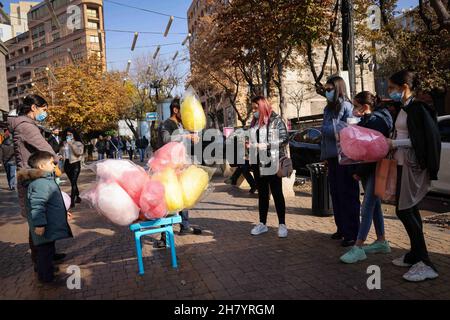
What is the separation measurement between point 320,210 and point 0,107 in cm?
3009

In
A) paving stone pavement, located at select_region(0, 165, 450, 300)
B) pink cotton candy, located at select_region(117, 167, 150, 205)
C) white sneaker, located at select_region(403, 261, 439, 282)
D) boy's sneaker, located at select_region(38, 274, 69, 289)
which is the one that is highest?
pink cotton candy, located at select_region(117, 167, 150, 205)

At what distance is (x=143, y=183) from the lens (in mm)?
3439

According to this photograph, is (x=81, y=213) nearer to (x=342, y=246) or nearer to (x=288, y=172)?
(x=288, y=172)

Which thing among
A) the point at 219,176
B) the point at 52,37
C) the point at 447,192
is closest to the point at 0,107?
the point at 219,176

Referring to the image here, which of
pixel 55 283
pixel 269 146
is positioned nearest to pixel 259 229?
pixel 269 146

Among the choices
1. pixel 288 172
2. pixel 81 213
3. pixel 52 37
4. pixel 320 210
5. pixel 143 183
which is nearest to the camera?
pixel 143 183

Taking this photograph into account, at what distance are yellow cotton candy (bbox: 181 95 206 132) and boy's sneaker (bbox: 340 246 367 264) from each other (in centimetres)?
238

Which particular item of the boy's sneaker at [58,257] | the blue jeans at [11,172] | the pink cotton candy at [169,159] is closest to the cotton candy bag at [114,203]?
the pink cotton candy at [169,159]

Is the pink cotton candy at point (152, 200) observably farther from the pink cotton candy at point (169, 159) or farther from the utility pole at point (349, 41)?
the utility pole at point (349, 41)

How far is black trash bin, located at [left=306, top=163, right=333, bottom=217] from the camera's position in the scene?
6078 millimetres

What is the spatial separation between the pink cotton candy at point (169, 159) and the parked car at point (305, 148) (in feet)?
24.3

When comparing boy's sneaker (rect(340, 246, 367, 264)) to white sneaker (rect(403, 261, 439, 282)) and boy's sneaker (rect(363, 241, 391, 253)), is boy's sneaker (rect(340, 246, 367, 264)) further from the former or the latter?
white sneaker (rect(403, 261, 439, 282))

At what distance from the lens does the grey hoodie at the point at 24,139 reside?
13.4 feet

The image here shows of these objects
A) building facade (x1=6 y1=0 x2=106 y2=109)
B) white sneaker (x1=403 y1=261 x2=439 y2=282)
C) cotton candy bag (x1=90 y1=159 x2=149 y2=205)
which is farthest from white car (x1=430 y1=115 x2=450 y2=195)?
building facade (x1=6 y1=0 x2=106 y2=109)
